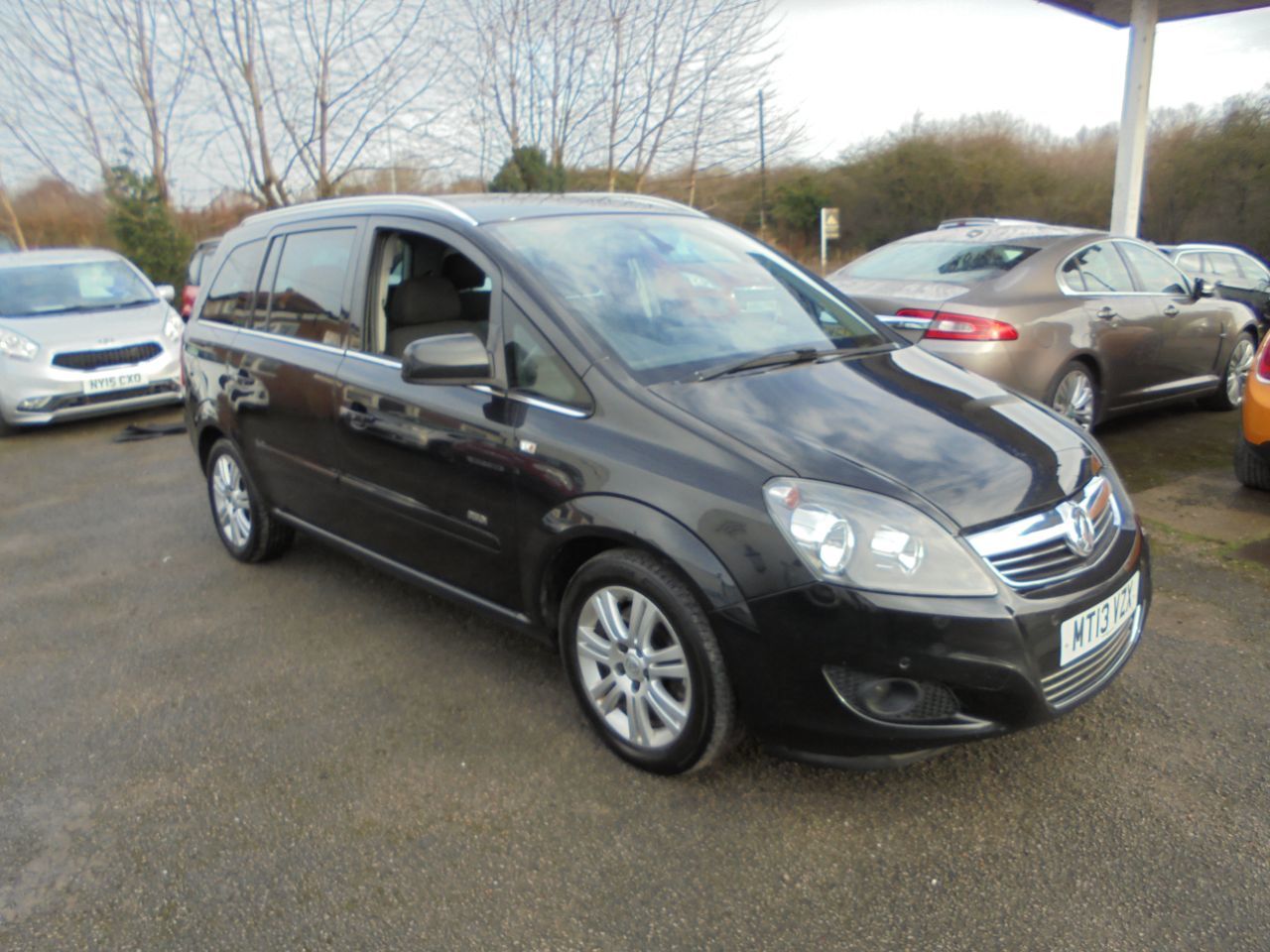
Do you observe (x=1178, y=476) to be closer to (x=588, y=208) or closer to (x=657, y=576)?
(x=588, y=208)

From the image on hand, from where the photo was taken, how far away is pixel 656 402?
9.37ft

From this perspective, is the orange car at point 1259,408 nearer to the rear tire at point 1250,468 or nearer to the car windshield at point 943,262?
the rear tire at point 1250,468

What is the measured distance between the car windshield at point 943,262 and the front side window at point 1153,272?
1129 millimetres

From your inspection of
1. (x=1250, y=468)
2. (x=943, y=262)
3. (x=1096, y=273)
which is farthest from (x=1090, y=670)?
(x=1096, y=273)

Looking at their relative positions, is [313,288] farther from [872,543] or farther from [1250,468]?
[1250,468]

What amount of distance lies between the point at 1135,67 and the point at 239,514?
393 inches

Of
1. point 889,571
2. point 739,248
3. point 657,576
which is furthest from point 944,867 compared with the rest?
point 739,248

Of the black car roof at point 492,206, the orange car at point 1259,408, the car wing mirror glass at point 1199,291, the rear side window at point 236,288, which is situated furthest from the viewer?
the car wing mirror glass at point 1199,291

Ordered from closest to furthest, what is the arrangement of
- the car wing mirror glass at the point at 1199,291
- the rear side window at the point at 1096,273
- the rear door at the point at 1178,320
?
the rear side window at the point at 1096,273
the rear door at the point at 1178,320
the car wing mirror glass at the point at 1199,291

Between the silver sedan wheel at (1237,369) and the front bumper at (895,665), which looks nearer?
the front bumper at (895,665)

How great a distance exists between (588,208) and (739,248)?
0.65 meters

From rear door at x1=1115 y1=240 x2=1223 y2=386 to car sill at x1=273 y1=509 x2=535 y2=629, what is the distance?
545 cm

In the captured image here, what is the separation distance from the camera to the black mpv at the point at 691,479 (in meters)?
2.47

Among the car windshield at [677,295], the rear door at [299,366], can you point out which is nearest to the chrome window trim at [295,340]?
the rear door at [299,366]
